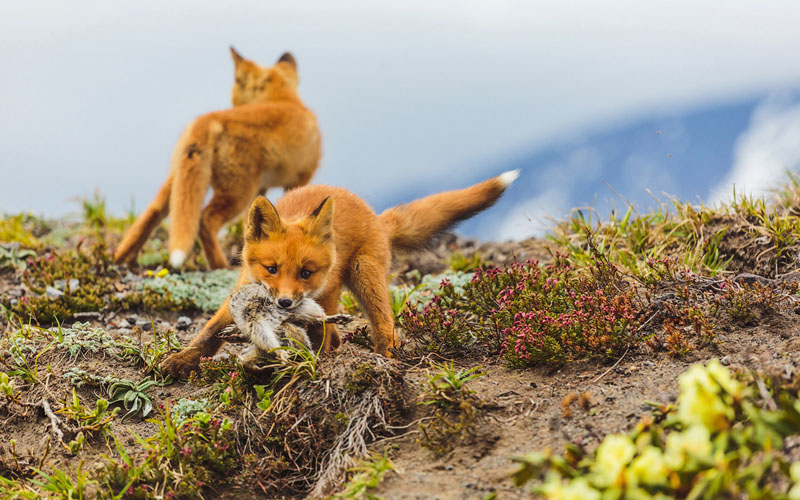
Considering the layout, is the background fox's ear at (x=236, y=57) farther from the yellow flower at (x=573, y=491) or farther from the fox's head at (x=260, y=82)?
the yellow flower at (x=573, y=491)

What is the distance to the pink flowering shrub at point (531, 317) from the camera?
4.31 meters

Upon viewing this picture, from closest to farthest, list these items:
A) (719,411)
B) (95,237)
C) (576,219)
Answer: (719,411) → (576,219) → (95,237)

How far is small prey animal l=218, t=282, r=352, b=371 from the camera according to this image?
4.29 metres

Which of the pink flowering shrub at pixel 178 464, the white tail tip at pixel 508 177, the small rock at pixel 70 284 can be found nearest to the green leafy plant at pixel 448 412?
the pink flowering shrub at pixel 178 464

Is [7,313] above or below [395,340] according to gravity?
below

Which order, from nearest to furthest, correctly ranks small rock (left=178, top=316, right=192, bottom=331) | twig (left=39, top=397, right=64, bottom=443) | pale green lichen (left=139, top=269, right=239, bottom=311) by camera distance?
twig (left=39, top=397, right=64, bottom=443)
small rock (left=178, top=316, right=192, bottom=331)
pale green lichen (left=139, top=269, right=239, bottom=311)

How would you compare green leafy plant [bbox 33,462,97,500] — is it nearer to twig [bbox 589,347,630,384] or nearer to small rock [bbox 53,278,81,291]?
twig [bbox 589,347,630,384]

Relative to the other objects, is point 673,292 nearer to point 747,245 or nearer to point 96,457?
point 747,245

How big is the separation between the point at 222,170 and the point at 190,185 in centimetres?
47

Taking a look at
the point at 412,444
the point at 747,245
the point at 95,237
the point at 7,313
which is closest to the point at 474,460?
the point at 412,444

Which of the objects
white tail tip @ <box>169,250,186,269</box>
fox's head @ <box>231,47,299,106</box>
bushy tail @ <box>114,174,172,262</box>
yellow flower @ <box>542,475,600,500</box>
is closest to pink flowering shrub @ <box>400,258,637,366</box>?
yellow flower @ <box>542,475,600,500</box>

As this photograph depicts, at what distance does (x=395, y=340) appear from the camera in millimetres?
4770

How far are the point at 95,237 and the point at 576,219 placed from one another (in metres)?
6.88

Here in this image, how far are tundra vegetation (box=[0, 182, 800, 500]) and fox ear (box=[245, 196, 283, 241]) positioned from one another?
85 centimetres
